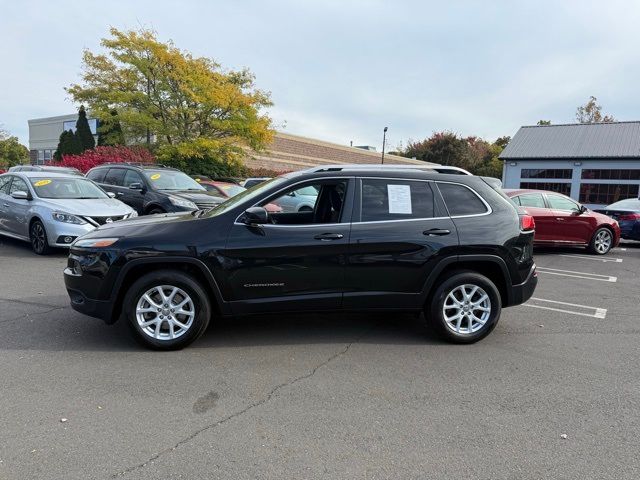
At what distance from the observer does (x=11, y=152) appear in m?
58.5

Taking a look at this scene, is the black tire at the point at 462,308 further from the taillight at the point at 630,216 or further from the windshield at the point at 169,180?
the taillight at the point at 630,216

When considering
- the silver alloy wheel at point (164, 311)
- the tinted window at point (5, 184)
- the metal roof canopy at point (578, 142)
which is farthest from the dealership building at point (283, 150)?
the silver alloy wheel at point (164, 311)

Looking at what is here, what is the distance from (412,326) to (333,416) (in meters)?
2.25

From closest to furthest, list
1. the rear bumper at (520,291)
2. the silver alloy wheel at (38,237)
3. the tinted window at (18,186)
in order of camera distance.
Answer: the rear bumper at (520,291) → the silver alloy wheel at (38,237) → the tinted window at (18,186)

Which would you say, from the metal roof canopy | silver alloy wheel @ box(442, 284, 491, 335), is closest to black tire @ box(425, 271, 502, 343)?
silver alloy wheel @ box(442, 284, 491, 335)

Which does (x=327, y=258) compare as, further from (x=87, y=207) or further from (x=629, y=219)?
(x=629, y=219)

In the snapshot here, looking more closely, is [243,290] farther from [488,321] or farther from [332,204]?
[488,321]

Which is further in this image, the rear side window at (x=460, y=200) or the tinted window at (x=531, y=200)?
the tinted window at (x=531, y=200)

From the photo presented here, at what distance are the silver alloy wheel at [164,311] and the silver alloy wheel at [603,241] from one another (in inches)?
425

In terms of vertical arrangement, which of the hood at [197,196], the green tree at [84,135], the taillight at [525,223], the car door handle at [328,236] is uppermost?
the green tree at [84,135]

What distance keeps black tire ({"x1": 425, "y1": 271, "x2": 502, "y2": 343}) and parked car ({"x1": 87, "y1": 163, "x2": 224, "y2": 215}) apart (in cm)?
694

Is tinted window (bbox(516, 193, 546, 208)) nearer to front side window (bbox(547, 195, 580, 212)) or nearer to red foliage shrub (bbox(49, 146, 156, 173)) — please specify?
front side window (bbox(547, 195, 580, 212))

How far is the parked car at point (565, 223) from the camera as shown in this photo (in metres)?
11.2

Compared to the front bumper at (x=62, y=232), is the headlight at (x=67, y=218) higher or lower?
higher
